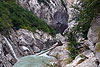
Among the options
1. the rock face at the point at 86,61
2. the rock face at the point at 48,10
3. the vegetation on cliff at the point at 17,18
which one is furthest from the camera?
the rock face at the point at 48,10

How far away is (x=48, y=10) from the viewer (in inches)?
3258

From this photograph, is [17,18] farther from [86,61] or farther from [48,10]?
[86,61]

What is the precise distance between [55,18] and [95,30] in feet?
244

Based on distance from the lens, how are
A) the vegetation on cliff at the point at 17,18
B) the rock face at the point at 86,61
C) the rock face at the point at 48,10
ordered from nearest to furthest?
the rock face at the point at 86,61, the vegetation on cliff at the point at 17,18, the rock face at the point at 48,10

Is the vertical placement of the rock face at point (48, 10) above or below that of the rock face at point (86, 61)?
above

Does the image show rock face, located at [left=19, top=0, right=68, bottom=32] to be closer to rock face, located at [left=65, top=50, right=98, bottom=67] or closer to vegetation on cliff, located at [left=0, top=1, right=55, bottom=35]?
vegetation on cliff, located at [left=0, top=1, right=55, bottom=35]

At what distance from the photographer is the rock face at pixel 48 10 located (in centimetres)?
7956

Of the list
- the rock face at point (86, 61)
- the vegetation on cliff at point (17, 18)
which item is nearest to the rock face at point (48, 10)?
the vegetation on cliff at point (17, 18)

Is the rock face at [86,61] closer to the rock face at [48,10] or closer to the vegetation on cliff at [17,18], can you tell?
the vegetation on cliff at [17,18]

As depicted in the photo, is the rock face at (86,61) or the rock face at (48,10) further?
the rock face at (48,10)

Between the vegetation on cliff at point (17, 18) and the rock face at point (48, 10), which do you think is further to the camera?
the rock face at point (48, 10)

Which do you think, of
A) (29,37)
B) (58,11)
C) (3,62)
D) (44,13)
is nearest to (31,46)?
(29,37)

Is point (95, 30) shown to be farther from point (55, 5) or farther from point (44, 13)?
point (55, 5)

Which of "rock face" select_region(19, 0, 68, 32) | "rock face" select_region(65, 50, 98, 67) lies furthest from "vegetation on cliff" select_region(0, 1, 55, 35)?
"rock face" select_region(65, 50, 98, 67)
